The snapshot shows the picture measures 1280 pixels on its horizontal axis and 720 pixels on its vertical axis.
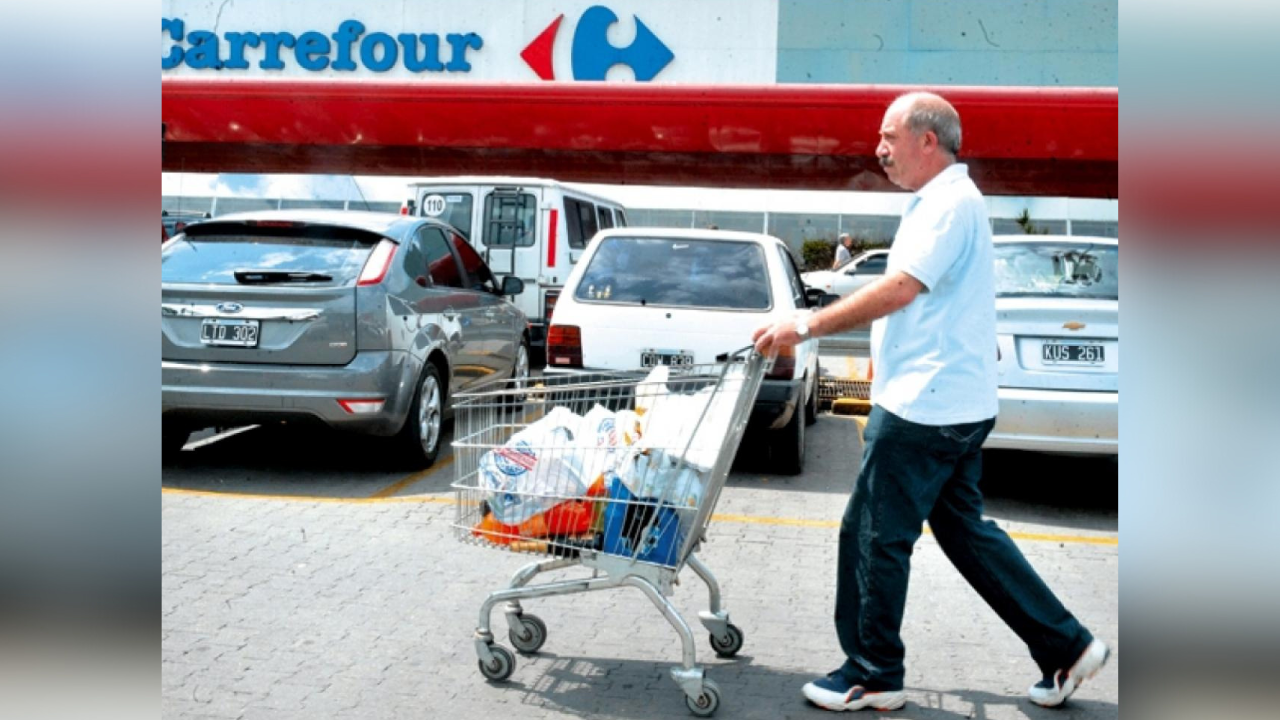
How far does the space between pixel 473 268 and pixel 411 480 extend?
2.44 metres

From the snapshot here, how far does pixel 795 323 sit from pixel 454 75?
98.1 feet

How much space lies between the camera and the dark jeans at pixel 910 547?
3920 mm

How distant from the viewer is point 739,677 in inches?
174

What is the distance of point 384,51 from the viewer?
1281 inches

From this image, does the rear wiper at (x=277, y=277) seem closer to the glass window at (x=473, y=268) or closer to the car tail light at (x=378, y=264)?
the car tail light at (x=378, y=264)

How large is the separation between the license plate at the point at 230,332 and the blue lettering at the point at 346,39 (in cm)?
2703

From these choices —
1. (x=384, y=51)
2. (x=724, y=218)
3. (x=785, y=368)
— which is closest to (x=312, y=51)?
(x=384, y=51)

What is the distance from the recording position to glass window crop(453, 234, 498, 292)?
9.51 metres

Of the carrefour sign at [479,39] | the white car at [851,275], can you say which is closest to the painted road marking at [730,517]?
the white car at [851,275]

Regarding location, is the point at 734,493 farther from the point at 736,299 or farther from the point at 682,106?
the point at 682,106

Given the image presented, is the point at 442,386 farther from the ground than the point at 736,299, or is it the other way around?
the point at 736,299

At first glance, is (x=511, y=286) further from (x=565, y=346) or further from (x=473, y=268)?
(x=565, y=346)
